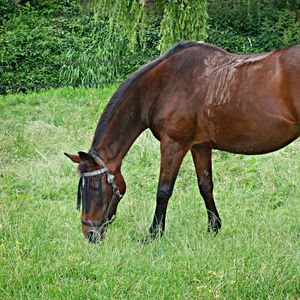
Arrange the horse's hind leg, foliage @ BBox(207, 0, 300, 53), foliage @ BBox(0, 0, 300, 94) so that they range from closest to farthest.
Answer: the horse's hind leg < foliage @ BBox(0, 0, 300, 94) < foliage @ BBox(207, 0, 300, 53)

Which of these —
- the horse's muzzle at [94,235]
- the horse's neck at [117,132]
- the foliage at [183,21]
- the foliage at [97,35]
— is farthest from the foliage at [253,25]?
the horse's muzzle at [94,235]

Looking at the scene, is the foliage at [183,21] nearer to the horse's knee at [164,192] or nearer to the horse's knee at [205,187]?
the horse's knee at [205,187]

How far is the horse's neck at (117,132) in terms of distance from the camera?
16.1 feet

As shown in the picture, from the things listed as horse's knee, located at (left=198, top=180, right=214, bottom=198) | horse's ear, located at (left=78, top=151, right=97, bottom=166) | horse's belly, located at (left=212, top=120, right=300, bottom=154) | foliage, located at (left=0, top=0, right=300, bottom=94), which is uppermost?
horse's belly, located at (left=212, top=120, right=300, bottom=154)

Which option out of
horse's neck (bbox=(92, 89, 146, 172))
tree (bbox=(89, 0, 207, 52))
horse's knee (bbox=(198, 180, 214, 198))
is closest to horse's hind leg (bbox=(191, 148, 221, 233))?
horse's knee (bbox=(198, 180, 214, 198))

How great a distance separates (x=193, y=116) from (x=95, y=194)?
3.41 ft

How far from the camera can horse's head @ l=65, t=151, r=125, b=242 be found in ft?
A: 15.8

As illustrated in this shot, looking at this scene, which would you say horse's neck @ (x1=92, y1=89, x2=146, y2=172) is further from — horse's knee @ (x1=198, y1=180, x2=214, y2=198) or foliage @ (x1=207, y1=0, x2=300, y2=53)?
foliage @ (x1=207, y1=0, x2=300, y2=53)

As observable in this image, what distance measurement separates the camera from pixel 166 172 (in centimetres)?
484

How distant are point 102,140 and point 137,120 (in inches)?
13.5

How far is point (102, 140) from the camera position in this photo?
16.1ft

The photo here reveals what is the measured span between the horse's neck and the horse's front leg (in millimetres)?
348

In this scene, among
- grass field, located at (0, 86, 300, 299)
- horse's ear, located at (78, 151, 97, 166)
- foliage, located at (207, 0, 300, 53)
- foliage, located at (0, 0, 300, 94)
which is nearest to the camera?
grass field, located at (0, 86, 300, 299)

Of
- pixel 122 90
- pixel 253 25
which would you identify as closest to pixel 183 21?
pixel 253 25
